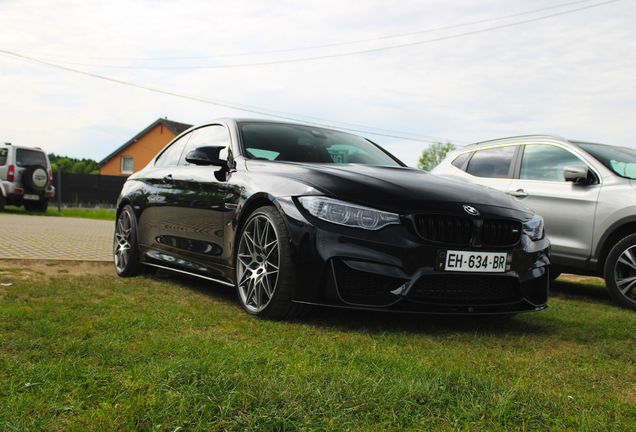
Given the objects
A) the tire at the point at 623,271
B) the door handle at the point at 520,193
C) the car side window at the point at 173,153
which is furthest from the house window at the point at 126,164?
the tire at the point at 623,271

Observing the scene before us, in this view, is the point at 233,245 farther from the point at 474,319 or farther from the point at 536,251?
the point at 536,251

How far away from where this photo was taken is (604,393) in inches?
96.8

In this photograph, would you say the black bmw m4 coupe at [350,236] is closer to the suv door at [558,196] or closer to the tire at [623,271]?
the tire at [623,271]

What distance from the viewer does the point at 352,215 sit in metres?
3.37

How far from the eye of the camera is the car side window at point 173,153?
562 centimetres

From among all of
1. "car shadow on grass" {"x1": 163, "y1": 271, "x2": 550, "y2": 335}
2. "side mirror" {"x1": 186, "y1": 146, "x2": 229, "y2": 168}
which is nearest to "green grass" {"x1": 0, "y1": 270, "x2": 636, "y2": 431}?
"car shadow on grass" {"x1": 163, "y1": 271, "x2": 550, "y2": 335}

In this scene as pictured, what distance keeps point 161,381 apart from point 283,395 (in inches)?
19.6

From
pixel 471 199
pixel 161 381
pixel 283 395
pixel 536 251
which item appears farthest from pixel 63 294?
pixel 536 251

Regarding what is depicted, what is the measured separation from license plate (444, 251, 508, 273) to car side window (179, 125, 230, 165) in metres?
2.10

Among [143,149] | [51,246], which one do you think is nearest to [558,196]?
[51,246]

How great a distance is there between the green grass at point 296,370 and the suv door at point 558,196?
1690mm

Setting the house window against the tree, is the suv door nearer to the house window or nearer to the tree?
the house window

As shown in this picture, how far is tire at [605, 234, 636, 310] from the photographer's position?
17.2ft

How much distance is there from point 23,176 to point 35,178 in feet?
1.17
